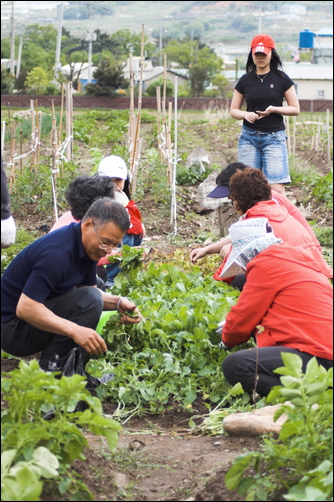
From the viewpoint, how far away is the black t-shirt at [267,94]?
707 cm

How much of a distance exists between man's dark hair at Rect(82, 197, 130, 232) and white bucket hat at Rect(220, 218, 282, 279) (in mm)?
665

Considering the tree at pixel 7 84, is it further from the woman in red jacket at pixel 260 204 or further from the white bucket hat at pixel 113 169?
the woman in red jacket at pixel 260 204

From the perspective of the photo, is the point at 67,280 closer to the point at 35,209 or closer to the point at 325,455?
the point at 325,455

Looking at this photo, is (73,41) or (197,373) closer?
(197,373)

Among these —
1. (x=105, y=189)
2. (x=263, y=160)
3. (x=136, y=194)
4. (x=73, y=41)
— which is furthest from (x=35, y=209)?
(x=73, y=41)

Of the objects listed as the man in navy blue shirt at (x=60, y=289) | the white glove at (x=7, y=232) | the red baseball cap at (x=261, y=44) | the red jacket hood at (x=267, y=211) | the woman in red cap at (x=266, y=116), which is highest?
the red baseball cap at (x=261, y=44)

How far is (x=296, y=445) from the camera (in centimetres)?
293

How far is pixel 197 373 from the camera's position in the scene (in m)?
4.55

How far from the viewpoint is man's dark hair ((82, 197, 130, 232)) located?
402 cm

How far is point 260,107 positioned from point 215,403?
3.40 m

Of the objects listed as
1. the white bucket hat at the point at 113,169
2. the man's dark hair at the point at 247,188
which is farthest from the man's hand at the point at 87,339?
the white bucket hat at the point at 113,169

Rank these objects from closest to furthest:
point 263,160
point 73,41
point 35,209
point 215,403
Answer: point 215,403 → point 263,160 → point 35,209 → point 73,41

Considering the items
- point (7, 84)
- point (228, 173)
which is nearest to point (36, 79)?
point (7, 84)

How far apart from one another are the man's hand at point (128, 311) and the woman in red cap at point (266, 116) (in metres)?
2.84
